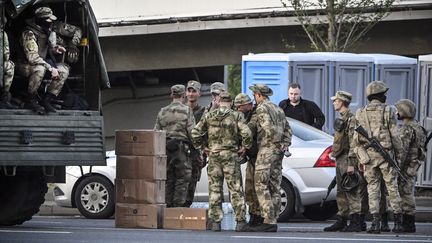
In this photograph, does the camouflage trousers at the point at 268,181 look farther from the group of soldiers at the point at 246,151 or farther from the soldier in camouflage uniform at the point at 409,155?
the soldier in camouflage uniform at the point at 409,155

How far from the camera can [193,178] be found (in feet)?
59.1

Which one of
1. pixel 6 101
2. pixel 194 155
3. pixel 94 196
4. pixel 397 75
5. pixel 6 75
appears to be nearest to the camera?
pixel 6 75

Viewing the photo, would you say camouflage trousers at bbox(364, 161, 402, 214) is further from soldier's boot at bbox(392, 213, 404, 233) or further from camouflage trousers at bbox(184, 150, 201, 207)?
camouflage trousers at bbox(184, 150, 201, 207)

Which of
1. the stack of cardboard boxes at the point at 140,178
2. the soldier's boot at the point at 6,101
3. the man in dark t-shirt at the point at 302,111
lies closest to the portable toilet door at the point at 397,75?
the man in dark t-shirt at the point at 302,111

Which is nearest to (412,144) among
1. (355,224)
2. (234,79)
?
(355,224)

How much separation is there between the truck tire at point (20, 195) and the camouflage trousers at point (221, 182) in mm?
1975

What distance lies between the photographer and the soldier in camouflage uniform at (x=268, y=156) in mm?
16578

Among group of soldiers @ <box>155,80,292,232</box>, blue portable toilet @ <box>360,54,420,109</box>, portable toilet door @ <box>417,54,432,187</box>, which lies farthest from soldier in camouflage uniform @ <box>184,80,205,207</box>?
blue portable toilet @ <box>360,54,420,109</box>

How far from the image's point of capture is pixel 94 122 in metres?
15.0

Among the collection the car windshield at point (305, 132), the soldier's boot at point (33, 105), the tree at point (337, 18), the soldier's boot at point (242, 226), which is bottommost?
the soldier's boot at point (242, 226)

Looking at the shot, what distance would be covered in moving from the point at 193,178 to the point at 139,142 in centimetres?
147

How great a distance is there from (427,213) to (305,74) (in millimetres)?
4563

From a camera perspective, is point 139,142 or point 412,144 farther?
point 412,144

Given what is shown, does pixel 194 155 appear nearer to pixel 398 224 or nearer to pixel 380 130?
pixel 380 130
